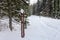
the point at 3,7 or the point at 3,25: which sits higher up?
the point at 3,7

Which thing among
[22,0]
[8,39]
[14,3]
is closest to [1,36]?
[8,39]

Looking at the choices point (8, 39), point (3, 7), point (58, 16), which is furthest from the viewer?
point (58, 16)

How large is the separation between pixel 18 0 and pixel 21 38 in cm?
307

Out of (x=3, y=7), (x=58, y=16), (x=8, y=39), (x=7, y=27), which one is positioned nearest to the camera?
(x=8, y=39)

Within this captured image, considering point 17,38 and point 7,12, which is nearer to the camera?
point 17,38

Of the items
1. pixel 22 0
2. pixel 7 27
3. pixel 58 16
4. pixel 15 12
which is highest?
pixel 22 0

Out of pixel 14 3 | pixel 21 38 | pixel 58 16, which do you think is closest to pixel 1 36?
pixel 21 38

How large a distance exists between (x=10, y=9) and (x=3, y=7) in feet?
1.68

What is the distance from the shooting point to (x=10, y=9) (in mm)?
10773

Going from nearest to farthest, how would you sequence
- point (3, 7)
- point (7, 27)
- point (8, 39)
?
point (8, 39)
point (3, 7)
point (7, 27)

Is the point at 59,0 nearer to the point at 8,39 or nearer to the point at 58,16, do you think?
the point at 58,16

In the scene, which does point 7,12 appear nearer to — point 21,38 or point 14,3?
point 14,3

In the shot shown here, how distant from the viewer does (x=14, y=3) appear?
35.8ft

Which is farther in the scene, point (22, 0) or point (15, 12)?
point (22, 0)
